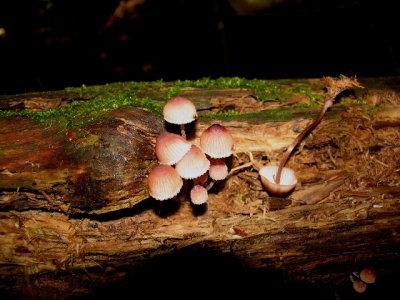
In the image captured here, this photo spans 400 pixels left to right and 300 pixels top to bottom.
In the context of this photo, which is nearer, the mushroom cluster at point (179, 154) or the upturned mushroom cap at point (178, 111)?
the mushroom cluster at point (179, 154)

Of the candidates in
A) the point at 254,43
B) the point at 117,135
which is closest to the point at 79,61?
the point at 254,43

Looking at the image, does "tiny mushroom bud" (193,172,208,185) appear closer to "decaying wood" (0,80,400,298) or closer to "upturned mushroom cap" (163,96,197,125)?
"decaying wood" (0,80,400,298)

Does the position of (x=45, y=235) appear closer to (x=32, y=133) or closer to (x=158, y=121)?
(x=32, y=133)

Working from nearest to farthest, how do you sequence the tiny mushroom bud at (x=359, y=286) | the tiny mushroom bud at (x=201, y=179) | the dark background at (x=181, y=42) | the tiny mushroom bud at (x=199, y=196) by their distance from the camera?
the tiny mushroom bud at (x=199, y=196)
the tiny mushroom bud at (x=201, y=179)
the tiny mushroom bud at (x=359, y=286)
the dark background at (x=181, y=42)

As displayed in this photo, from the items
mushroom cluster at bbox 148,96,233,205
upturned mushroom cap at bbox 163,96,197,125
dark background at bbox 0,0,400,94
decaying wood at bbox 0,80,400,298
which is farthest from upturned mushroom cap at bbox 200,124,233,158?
dark background at bbox 0,0,400,94

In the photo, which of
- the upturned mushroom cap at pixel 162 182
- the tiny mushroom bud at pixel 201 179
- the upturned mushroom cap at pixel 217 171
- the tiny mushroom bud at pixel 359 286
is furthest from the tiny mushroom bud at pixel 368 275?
the upturned mushroom cap at pixel 162 182

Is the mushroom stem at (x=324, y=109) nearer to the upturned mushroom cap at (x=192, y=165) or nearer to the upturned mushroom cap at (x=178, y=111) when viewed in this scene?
the upturned mushroom cap at (x=192, y=165)
